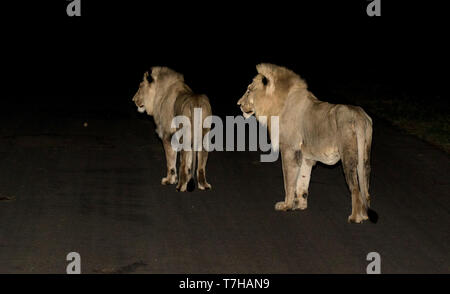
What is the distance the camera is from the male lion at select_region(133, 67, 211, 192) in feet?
36.4

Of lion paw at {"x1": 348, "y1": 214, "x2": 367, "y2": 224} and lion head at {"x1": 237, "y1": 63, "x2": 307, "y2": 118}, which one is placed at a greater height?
lion head at {"x1": 237, "y1": 63, "x2": 307, "y2": 118}

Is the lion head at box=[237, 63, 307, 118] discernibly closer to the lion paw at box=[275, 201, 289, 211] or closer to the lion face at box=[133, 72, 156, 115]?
the lion paw at box=[275, 201, 289, 211]

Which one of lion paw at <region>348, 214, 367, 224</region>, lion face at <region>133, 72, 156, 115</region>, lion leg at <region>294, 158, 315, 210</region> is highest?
lion face at <region>133, 72, 156, 115</region>

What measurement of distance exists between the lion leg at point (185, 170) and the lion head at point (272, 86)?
103cm

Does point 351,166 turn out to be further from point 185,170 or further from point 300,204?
point 185,170

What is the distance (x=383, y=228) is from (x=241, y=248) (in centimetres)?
167

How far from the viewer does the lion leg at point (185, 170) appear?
11.0m

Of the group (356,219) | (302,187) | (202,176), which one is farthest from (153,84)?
(356,219)

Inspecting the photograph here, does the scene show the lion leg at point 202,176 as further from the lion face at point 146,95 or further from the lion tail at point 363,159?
the lion tail at point 363,159

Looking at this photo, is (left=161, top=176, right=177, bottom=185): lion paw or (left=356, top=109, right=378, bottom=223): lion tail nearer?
(left=356, top=109, right=378, bottom=223): lion tail

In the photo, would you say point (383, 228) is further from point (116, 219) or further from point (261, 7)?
point (261, 7)

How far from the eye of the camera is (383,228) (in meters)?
9.41

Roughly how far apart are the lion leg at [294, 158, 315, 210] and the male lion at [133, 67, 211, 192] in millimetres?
1303

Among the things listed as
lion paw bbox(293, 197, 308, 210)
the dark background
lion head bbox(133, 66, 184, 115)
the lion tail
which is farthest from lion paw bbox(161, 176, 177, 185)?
the dark background
